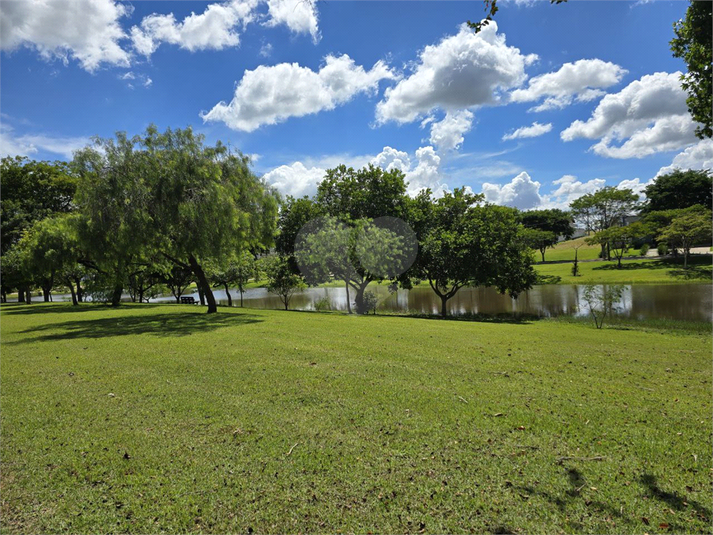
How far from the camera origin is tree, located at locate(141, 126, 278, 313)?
51.2ft

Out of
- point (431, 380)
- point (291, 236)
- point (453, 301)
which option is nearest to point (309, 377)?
point (431, 380)

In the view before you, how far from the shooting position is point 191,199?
51.9 feet

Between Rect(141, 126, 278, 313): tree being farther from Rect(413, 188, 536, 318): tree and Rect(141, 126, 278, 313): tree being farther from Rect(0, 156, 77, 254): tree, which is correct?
Rect(0, 156, 77, 254): tree

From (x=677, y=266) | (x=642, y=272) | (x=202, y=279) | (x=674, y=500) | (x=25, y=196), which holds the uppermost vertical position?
(x=25, y=196)

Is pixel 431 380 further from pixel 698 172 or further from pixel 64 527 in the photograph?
pixel 698 172

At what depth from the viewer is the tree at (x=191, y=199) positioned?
1559 cm

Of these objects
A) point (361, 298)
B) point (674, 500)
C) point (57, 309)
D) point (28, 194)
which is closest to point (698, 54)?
point (674, 500)

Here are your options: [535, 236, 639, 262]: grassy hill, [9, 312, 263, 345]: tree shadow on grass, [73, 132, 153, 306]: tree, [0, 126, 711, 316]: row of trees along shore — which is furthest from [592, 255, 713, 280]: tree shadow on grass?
[73, 132, 153, 306]: tree

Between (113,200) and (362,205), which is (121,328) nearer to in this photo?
(113,200)

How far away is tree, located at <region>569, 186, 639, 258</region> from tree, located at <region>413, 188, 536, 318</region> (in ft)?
172

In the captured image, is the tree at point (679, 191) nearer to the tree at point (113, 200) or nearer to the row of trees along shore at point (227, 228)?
the row of trees along shore at point (227, 228)

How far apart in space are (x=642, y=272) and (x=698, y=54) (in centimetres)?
5525

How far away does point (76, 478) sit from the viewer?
380cm

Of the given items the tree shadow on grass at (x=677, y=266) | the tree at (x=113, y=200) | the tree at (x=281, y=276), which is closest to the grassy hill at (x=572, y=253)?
the tree shadow on grass at (x=677, y=266)
